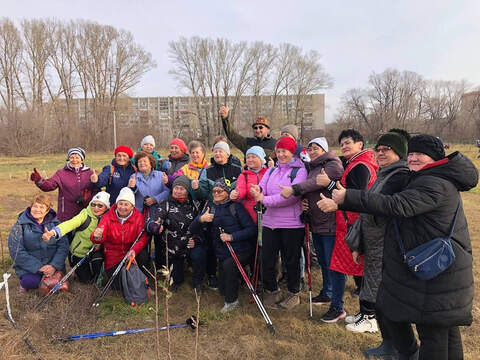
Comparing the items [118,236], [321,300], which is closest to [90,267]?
[118,236]

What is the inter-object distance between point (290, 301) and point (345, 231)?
48.0 inches

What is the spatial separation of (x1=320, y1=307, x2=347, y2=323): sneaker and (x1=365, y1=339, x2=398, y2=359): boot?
0.62 metres

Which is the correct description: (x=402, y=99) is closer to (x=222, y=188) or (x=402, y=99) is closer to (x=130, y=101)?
(x=130, y=101)

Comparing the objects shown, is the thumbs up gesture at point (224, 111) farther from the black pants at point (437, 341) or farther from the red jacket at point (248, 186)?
the black pants at point (437, 341)

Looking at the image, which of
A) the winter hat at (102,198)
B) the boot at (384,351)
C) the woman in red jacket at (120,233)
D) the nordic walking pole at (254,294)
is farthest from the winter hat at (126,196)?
the boot at (384,351)

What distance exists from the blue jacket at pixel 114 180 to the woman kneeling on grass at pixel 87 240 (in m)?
0.42

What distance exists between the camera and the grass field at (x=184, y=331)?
3.12 metres

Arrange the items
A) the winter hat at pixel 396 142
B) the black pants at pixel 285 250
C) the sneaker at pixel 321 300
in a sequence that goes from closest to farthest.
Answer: the winter hat at pixel 396 142, the black pants at pixel 285 250, the sneaker at pixel 321 300

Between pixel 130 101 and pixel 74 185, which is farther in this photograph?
pixel 130 101

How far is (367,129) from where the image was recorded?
179 feet

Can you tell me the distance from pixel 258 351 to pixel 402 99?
63.0 meters

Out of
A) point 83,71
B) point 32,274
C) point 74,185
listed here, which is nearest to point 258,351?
point 32,274

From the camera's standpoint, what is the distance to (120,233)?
169 inches

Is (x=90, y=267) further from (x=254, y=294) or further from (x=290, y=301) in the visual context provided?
(x=290, y=301)
